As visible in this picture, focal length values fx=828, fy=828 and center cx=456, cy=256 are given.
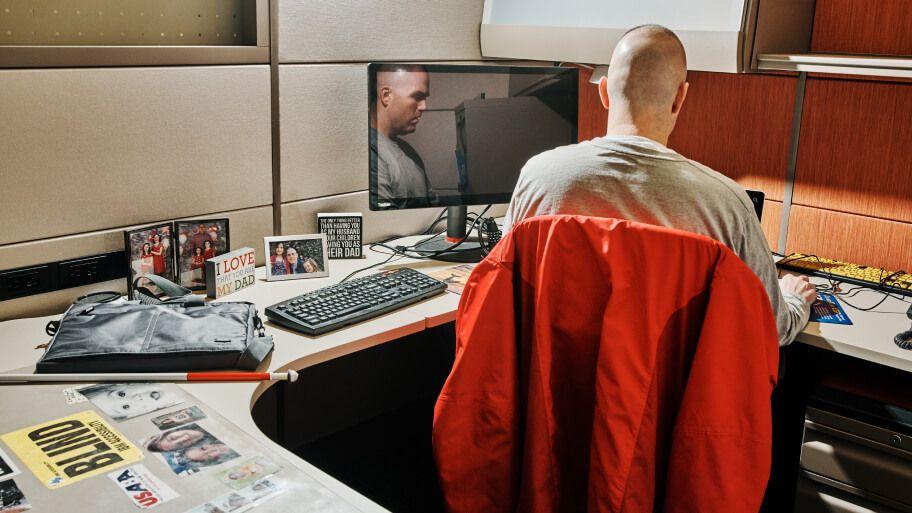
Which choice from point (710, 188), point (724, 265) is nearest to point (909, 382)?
point (710, 188)

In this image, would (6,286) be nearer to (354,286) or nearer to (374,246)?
(354,286)

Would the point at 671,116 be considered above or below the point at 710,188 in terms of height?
above

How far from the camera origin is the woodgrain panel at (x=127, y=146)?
170 centimetres

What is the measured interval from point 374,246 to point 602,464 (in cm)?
127

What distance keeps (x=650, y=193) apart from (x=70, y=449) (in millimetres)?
1025

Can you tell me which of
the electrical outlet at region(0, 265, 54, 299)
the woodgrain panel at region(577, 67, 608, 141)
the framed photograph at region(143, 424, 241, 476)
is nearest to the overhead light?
the woodgrain panel at region(577, 67, 608, 141)

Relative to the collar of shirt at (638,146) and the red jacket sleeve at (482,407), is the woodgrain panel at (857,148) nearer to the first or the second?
the collar of shirt at (638,146)

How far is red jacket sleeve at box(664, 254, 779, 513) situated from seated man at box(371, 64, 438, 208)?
1139 mm

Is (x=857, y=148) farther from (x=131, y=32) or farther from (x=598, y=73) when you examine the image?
(x=131, y=32)

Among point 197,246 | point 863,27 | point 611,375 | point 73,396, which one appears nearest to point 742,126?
point 863,27

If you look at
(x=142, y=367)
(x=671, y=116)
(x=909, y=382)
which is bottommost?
(x=909, y=382)

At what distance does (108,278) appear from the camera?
187 cm

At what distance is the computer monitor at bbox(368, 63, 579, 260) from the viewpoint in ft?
7.04

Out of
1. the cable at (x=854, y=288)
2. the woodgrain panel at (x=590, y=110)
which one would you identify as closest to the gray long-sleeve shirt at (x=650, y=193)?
the cable at (x=854, y=288)
